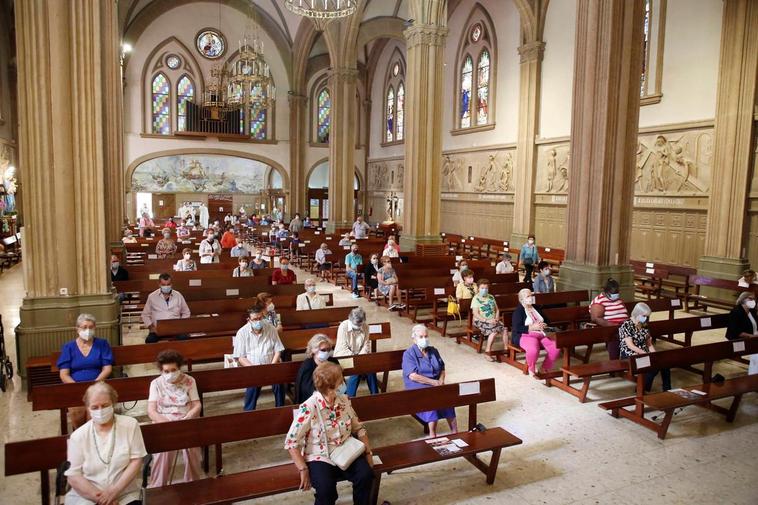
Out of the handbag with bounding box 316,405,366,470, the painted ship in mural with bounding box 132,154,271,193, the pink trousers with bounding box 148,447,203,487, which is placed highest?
the painted ship in mural with bounding box 132,154,271,193

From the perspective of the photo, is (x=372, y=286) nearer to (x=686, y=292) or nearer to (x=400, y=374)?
(x=400, y=374)

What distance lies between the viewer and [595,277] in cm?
1066

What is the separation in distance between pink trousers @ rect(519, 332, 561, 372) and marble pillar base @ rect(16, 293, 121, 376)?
5804 millimetres

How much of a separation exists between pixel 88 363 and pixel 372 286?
7848mm

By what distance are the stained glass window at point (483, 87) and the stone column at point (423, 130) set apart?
25.8ft

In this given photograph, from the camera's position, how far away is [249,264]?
12.3 m

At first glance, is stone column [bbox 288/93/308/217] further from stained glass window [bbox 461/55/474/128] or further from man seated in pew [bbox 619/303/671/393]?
man seated in pew [bbox 619/303/671/393]

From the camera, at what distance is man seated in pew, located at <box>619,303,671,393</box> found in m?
7.28

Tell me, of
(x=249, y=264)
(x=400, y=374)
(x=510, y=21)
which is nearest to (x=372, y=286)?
(x=249, y=264)

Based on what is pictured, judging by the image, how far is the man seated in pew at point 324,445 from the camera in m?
4.12

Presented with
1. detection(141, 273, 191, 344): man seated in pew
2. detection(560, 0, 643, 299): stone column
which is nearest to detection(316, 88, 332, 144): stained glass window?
detection(560, 0, 643, 299): stone column

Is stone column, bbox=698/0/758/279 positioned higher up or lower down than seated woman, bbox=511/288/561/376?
higher up

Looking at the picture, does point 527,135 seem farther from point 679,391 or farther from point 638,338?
point 679,391

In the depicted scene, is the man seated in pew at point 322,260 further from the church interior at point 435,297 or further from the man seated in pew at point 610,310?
the man seated in pew at point 610,310
